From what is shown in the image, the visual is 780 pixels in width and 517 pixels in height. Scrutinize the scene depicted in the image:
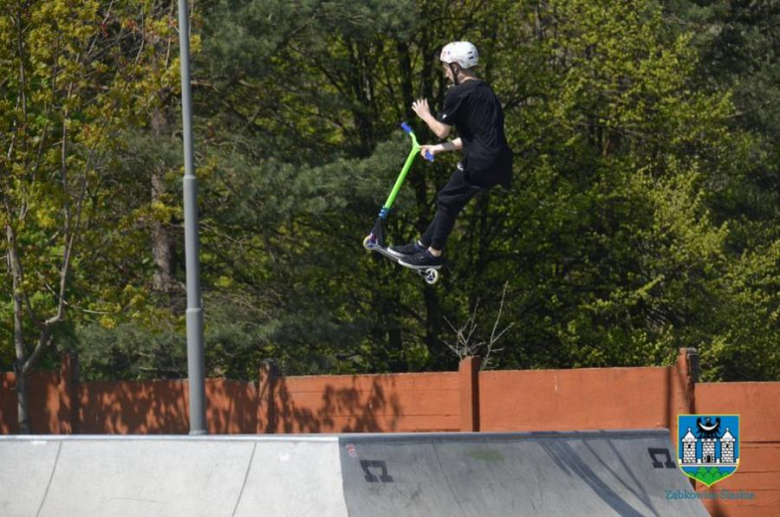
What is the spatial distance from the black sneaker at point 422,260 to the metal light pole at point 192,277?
5248mm

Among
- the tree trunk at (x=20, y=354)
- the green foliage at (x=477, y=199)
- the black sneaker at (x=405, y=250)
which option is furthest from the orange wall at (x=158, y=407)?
the black sneaker at (x=405, y=250)

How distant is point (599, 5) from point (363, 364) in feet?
30.7

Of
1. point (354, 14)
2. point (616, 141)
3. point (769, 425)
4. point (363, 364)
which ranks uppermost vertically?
point (354, 14)

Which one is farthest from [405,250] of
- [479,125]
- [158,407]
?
[158,407]

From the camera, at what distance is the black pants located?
10.2 m

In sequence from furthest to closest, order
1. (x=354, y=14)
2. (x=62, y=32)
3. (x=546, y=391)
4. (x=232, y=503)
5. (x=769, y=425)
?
(x=354, y=14), (x=62, y=32), (x=546, y=391), (x=769, y=425), (x=232, y=503)

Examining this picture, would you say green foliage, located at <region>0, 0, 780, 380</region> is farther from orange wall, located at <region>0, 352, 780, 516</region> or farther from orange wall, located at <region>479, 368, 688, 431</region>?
orange wall, located at <region>479, 368, 688, 431</region>

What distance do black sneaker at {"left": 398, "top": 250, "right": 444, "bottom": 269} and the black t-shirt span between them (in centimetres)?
110

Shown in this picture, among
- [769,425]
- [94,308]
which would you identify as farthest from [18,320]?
[769,425]

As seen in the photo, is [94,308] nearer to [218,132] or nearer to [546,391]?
[218,132]

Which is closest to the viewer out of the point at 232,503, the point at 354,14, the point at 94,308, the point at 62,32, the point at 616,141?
the point at 232,503

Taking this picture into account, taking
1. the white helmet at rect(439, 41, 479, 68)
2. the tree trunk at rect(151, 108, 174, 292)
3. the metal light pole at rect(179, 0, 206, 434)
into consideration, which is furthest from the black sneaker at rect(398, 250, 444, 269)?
the tree trunk at rect(151, 108, 174, 292)

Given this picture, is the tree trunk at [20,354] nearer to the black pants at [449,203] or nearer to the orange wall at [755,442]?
the black pants at [449,203]

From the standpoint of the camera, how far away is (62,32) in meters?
17.8
